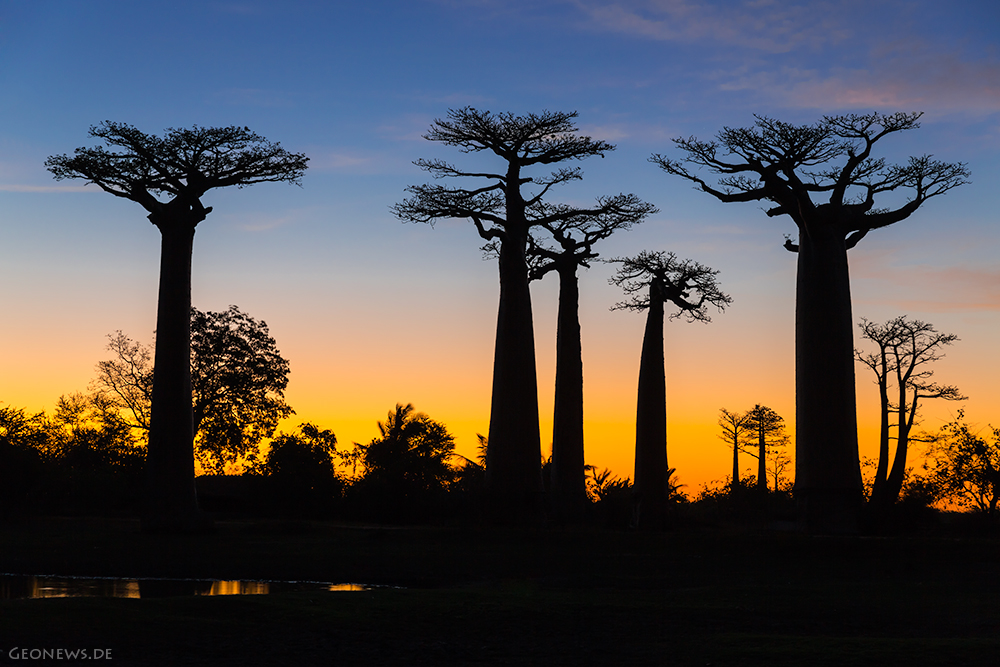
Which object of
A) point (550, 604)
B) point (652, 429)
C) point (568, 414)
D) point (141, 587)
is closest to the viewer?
point (550, 604)

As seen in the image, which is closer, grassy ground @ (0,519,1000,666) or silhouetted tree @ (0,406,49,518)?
grassy ground @ (0,519,1000,666)

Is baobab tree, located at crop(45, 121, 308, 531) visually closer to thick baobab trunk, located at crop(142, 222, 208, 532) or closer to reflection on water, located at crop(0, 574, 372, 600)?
thick baobab trunk, located at crop(142, 222, 208, 532)

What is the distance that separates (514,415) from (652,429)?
21.5ft

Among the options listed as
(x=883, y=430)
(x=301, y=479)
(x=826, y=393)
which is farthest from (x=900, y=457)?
(x=301, y=479)

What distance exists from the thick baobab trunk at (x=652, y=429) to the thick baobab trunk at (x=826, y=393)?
24.2 ft

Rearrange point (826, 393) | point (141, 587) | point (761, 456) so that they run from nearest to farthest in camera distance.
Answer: point (141, 587) → point (826, 393) → point (761, 456)

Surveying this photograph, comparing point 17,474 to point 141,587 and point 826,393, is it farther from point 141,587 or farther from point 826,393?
point 826,393

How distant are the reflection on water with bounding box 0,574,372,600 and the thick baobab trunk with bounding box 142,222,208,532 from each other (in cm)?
819

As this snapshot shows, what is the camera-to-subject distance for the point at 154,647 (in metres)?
7.54

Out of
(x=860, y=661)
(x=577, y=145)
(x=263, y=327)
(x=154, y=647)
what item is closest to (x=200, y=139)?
(x=577, y=145)

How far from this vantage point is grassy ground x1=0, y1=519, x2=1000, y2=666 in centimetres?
762

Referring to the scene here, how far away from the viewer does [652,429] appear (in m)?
28.7

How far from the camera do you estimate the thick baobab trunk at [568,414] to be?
29.9 meters

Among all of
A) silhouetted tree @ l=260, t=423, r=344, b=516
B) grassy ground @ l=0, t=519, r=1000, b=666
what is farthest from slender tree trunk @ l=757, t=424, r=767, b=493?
grassy ground @ l=0, t=519, r=1000, b=666
